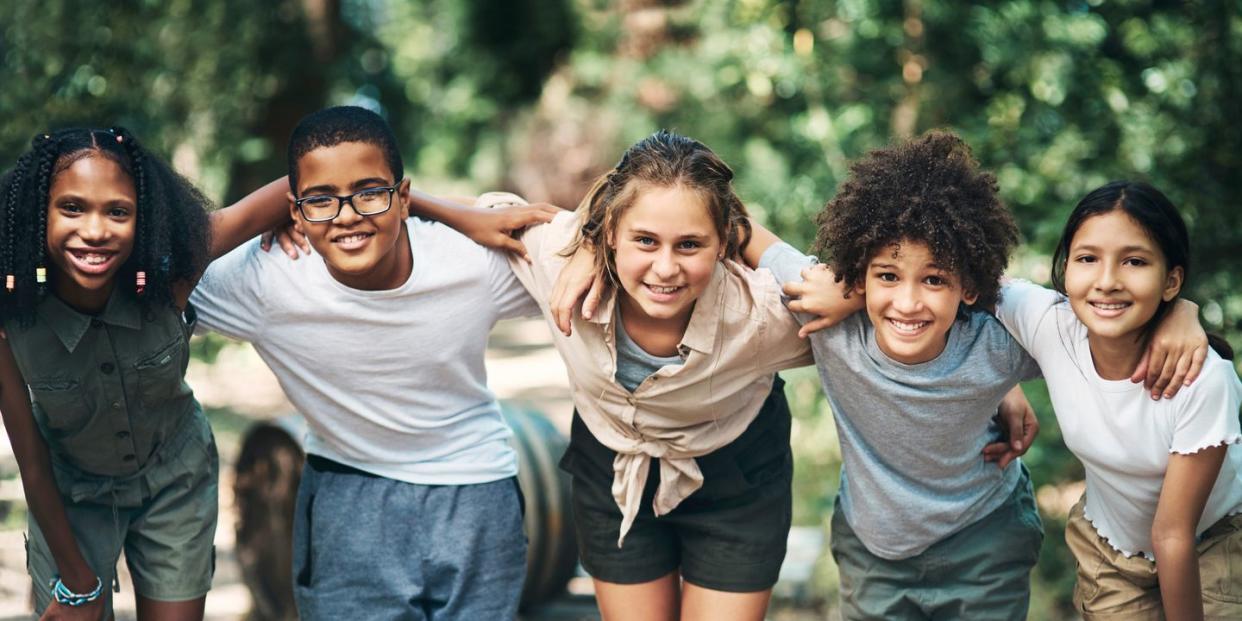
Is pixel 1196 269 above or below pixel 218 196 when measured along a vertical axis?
below

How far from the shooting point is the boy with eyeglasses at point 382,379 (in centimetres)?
302

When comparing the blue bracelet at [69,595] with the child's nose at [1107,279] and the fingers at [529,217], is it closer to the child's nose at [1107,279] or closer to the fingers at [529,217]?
the fingers at [529,217]

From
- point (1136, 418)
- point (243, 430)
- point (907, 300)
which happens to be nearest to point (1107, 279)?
point (1136, 418)

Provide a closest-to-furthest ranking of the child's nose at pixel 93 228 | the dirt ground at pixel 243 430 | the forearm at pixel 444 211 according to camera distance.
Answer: the child's nose at pixel 93 228 < the forearm at pixel 444 211 < the dirt ground at pixel 243 430

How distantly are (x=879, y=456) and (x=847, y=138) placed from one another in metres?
2.73

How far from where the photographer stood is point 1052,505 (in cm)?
529

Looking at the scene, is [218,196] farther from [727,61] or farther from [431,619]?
[431,619]

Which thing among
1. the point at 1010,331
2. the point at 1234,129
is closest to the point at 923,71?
the point at 1234,129

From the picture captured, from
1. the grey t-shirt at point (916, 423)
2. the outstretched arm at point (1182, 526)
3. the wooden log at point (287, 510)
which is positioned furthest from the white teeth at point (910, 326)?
the wooden log at point (287, 510)

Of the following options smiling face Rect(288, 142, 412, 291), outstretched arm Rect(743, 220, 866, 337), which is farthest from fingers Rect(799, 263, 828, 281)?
smiling face Rect(288, 142, 412, 291)

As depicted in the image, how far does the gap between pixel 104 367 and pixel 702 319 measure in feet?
4.29

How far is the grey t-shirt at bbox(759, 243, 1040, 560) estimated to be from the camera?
2846 millimetres

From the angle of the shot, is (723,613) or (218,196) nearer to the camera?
(723,613)

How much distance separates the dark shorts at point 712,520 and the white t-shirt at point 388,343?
300mm
